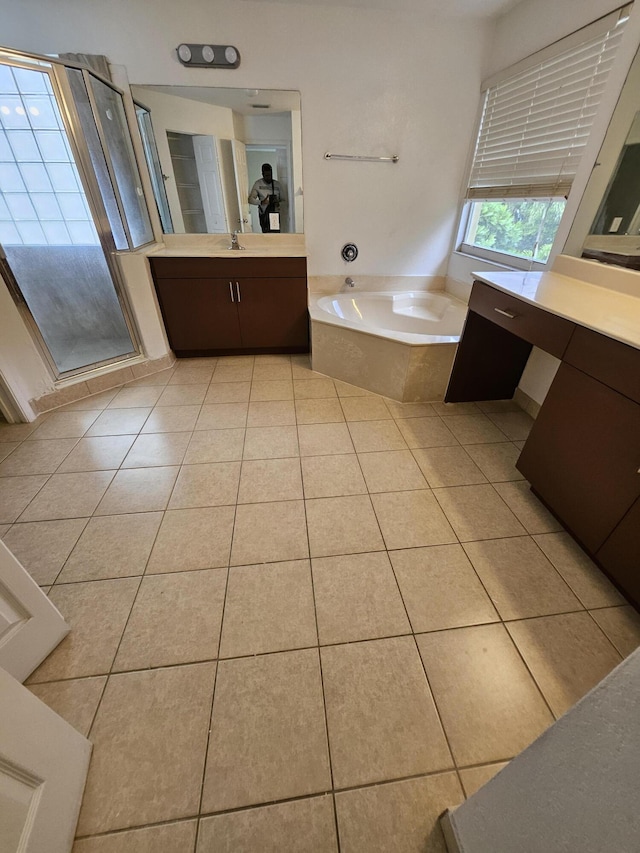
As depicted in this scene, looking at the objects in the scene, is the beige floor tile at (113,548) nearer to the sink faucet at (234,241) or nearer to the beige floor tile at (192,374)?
the beige floor tile at (192,374)

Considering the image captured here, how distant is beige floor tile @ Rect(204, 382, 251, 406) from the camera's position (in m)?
2.28

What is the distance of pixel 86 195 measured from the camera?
2.12 meters

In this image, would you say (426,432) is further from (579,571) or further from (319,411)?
(579,571)

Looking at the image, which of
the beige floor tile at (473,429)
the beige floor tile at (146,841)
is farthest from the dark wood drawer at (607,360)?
the beige floor tile at (146,841)

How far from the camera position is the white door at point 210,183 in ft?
8.13

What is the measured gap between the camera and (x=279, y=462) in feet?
5.79

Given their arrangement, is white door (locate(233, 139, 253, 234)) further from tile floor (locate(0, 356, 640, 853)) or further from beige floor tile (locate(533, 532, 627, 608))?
beige floor tile (locate(533, 532, 627, 608))

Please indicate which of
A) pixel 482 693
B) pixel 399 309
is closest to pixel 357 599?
pixel 482 693

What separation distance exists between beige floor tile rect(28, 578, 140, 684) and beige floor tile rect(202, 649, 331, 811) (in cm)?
38

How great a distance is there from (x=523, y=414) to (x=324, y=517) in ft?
5.08

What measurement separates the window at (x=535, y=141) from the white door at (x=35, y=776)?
2.82 m

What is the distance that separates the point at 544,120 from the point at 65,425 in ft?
11.0

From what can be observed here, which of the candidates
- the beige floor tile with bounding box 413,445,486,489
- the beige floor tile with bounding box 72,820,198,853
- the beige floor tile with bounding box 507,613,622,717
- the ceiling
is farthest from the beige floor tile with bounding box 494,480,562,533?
the ceiling

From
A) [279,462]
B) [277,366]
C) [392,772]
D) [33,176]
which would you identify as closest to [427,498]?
[279,462]
